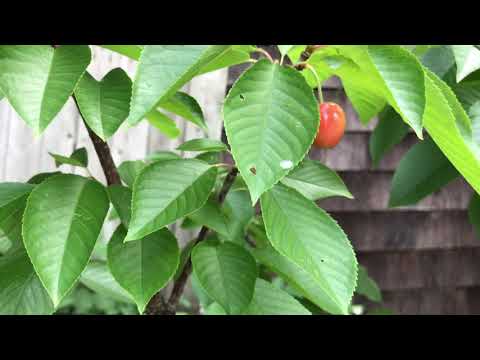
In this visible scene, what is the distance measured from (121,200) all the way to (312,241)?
23 centimetres

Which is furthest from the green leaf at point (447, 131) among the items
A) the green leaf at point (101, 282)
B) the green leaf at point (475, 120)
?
the green leaf at point (101, 282)

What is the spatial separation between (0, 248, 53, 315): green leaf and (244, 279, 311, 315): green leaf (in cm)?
25

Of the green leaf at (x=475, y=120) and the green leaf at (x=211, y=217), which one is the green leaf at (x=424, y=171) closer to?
the green leaf at (x=475, y=120)

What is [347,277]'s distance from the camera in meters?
0.64

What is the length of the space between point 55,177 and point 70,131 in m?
1.66

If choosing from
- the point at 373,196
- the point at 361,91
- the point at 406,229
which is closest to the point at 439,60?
the point at 361,91

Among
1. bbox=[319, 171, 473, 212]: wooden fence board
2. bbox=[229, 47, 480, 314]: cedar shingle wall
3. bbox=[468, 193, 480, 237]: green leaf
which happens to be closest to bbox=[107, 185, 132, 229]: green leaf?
bbox=[468, 193, 480, 237]: green leaf

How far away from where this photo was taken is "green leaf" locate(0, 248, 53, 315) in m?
0.73

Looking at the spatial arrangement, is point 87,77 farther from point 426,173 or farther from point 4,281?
point 426,173

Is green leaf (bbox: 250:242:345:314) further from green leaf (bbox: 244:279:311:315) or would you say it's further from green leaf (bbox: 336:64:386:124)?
green leaf (bbox: 336:64:386:124)

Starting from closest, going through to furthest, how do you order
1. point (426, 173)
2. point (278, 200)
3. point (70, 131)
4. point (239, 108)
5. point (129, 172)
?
point (239, 108), point (278, 200), point (129, 172), point (426, 173), point (70, 131)

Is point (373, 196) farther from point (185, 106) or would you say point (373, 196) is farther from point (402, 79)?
point (402, 79)

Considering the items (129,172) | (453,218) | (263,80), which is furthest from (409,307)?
(263,80)

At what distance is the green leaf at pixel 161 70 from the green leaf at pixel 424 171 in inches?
24.9
